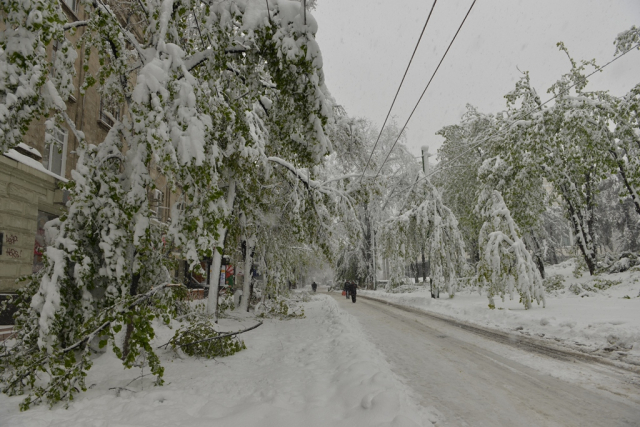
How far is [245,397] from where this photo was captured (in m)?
4.55

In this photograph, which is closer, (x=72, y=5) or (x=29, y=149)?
(x=29, y=149)

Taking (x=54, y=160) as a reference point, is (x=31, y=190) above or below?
below

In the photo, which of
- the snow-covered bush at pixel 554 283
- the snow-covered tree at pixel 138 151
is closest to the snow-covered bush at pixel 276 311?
the snow-covered tree at pixel 138 151

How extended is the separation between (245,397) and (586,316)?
9329mm

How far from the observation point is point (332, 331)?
9648 millimetres

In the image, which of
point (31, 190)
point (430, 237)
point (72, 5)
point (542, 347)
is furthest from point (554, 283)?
point (72, 5)

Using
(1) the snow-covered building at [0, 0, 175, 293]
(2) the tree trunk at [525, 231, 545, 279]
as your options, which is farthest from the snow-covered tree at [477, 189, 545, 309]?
(1) the snow-covered building at [0, 0, 175, 293]

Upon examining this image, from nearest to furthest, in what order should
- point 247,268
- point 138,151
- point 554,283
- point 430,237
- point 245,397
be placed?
point 138,151, point 245,397, point 247,268, point 554,283, point 430,237

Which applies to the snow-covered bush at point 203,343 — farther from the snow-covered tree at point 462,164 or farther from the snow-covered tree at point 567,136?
the snow-covered tree at point 462,164

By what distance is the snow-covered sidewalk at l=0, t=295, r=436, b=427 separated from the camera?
3.70m

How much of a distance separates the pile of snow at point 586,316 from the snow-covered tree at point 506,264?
70 centimetres

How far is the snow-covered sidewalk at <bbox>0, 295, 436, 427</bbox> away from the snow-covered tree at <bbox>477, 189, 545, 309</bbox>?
7287 millimetres

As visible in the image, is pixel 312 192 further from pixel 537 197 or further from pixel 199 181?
pixel 537 197

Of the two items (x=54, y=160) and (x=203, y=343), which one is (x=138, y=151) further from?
(x=54, y=160)
